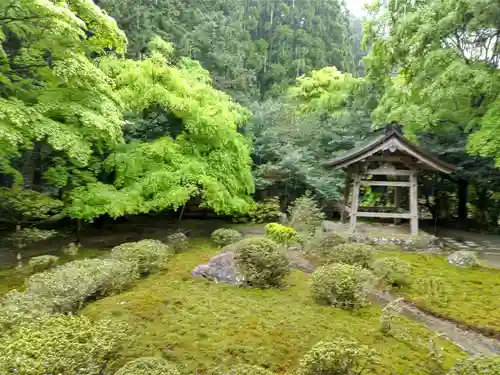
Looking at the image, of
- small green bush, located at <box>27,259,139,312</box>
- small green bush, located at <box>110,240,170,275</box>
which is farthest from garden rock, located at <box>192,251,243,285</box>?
small green bush, located at <box>27,259,139,312</box>

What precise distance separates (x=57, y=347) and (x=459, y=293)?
7.20 m

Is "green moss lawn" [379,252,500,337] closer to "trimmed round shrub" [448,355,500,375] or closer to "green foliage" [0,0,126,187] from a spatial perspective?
"trimmed round shrub" [448,355,500,375]

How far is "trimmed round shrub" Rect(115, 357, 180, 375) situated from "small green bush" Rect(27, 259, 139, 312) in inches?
92.8

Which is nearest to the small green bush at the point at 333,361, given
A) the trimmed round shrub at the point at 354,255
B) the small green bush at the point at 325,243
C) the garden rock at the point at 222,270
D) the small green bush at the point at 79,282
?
the garden rock at the point at 222,270

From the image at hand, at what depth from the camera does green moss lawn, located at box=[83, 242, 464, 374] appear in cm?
457

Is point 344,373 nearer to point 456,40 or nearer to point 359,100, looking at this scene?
point 456,40

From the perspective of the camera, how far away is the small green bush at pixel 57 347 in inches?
131

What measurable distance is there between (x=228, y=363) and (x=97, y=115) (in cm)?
638

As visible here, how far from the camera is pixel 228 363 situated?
446 centimetres

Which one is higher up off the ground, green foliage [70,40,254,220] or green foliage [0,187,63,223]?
green foliage [70,40,254,220]

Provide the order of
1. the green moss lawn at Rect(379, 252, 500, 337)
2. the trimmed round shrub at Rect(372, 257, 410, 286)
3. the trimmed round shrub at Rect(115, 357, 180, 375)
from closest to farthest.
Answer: the trimmed round shrub at Rect(115, 357, 180, 375) → the green moss lawn at Rect(379, 252, 500, 337) → the trimmed round shrub at Rect(372, 257, 410, 286)

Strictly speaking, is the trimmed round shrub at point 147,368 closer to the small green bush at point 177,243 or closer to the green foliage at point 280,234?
the green foliage at point 280,234

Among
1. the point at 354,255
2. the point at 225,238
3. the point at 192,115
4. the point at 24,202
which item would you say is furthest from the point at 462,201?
the point at 24,202

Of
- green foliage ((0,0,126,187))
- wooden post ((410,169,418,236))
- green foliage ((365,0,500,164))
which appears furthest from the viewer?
wooden post ((410,169,418,236))
